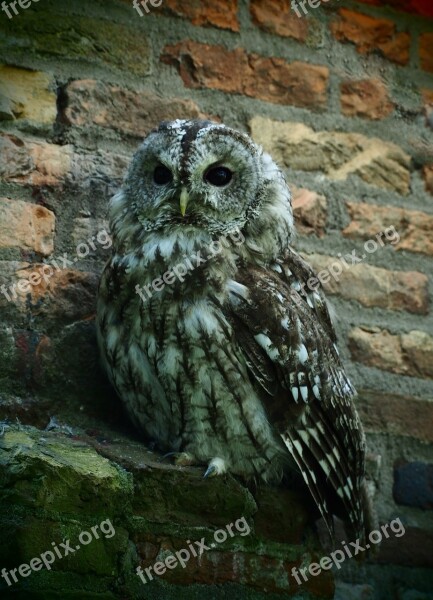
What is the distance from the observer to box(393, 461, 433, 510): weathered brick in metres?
2.20

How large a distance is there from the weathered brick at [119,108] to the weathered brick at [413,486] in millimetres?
1147

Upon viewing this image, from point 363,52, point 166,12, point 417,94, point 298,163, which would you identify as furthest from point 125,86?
point 417,94

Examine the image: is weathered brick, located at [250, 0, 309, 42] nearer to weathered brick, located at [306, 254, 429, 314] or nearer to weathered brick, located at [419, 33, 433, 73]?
weathered brick, located at [419, 33, 433, 73]

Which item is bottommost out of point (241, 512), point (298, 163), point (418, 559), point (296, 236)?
point (418, 559)

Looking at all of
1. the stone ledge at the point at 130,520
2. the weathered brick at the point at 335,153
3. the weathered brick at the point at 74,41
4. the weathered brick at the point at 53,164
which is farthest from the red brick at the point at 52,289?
the weathered brick at the point at 335,153

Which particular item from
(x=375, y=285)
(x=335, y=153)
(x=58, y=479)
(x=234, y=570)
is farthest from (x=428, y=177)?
(x=58, y=479)

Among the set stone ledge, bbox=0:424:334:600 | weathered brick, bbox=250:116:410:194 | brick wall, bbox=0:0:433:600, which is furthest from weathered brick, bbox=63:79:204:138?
stone ledge, bbox=0:424:334:600

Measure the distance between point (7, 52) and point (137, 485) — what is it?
3.97 ft

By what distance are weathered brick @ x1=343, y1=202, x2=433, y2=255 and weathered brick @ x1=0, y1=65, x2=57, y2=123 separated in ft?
2.96

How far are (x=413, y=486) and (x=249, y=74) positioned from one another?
4.15 ft

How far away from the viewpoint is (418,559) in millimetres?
2152

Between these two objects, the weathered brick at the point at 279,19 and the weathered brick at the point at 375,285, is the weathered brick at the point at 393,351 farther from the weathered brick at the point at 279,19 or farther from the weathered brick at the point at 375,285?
the weathered brick at the point at 279,19

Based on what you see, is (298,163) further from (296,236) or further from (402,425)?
(402,425)

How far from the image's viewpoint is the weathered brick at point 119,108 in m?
2.21
